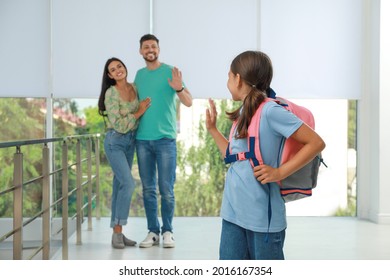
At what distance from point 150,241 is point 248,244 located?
103 inches

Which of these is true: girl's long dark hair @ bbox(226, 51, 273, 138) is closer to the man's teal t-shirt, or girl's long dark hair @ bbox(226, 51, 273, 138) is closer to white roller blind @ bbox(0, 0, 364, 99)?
the man's teal t-shirt

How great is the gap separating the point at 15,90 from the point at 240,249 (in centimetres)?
444

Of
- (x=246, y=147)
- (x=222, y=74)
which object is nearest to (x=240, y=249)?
(x=246, y=147)

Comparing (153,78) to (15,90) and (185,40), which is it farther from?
(15,90)

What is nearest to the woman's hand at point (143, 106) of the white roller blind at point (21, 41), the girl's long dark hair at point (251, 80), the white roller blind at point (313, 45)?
the white roller blind at point (21, 41)

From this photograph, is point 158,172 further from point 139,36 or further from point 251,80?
point 251,80

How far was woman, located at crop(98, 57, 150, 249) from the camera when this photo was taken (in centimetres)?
455

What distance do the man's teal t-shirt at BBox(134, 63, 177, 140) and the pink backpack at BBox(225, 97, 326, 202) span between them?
93.6 inches

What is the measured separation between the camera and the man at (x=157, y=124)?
4.54m

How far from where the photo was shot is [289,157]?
7.06 ft

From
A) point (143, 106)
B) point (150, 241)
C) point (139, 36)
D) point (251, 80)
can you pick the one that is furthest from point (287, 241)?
point (251, 80)

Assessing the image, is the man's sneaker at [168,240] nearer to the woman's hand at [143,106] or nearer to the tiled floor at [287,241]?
the tiled floor at [287,241]

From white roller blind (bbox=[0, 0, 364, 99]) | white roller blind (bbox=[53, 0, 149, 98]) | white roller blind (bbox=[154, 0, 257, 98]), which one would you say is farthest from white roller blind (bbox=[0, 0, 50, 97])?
white roller blind (bbox=[154, 0, 257, 98])

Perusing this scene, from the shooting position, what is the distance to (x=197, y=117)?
6.36 m
